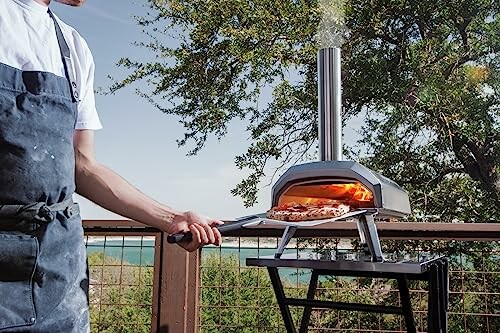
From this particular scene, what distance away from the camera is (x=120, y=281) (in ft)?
8.73

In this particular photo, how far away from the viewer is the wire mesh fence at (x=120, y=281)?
104 inches

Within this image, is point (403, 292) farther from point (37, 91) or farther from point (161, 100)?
point (161, 100)

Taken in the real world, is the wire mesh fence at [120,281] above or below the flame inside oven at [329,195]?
below

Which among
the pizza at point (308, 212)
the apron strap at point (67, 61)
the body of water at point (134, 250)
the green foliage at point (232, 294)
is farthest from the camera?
the green foliage at point (232, 294)

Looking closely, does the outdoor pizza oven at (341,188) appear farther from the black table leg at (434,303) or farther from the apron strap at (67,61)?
the apron strap at (67,61)

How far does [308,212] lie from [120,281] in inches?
45.1

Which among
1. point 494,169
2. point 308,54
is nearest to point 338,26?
point 308,54

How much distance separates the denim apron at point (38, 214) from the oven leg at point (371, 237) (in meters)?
1.00

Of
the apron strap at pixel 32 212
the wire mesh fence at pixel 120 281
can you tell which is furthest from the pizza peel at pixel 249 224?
the wire mesh fence at pixel 120 281

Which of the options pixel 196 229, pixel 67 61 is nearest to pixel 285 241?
pixel 196 229

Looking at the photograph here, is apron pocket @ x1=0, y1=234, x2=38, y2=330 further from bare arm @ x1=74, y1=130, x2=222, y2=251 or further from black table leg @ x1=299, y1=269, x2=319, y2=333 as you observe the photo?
black table leg @ x1=299, y1=269, x2=319, y2=333

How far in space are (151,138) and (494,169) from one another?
152 inches

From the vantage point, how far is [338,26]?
19.8 feet

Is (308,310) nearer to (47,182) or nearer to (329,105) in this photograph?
(329,105)
